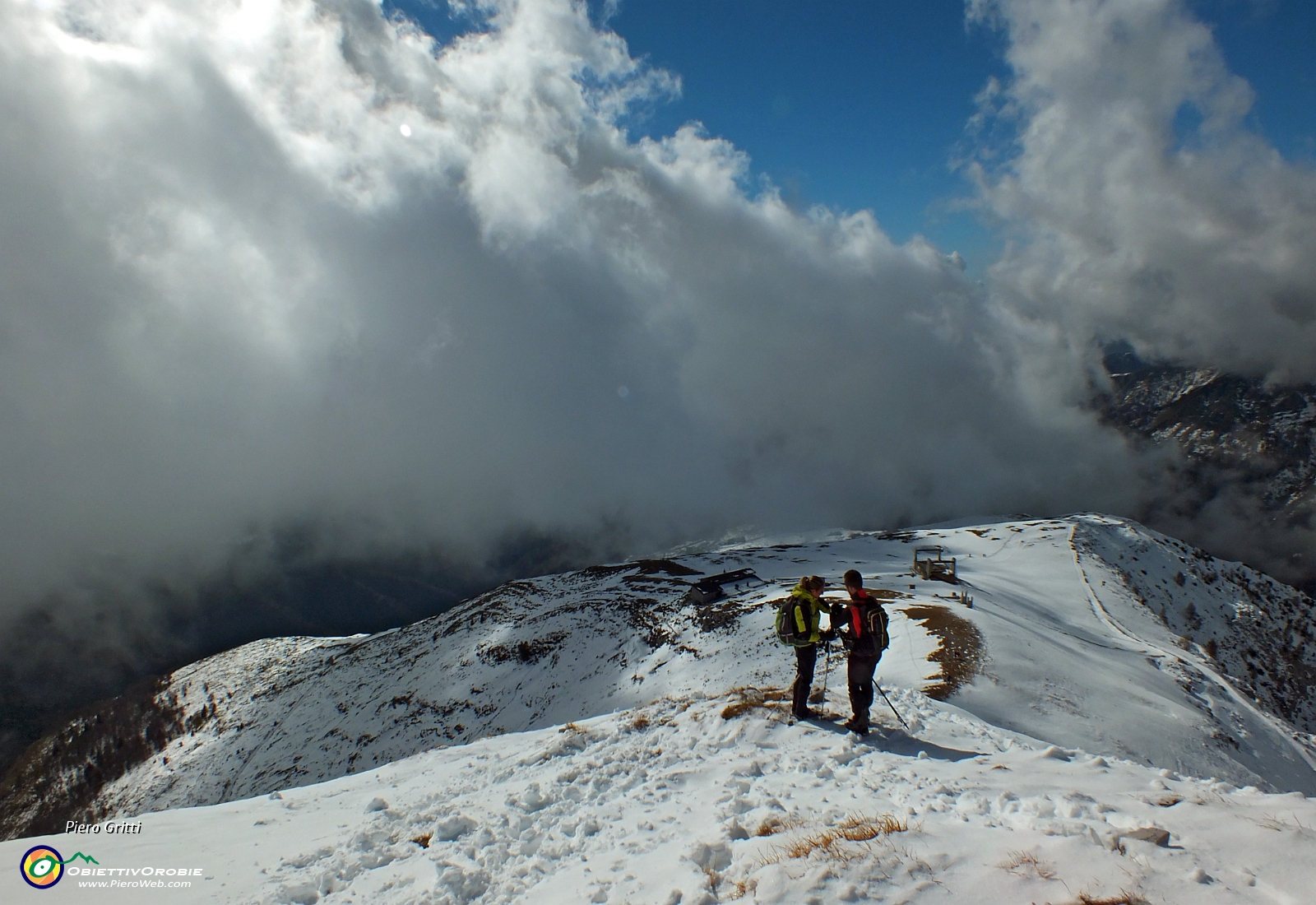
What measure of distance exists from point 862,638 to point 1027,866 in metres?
4.99

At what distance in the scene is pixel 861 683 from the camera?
34.4 feet

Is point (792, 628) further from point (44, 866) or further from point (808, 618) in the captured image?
point (44, 866)

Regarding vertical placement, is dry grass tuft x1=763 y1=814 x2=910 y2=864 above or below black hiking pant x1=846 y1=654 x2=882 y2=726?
below

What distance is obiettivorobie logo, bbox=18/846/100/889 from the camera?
25.0ft

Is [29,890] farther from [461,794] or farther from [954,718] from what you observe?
[954,718]

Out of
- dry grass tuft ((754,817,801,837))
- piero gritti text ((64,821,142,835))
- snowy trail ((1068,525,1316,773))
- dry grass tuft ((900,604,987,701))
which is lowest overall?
snowy trail ((1068,525,1316,773))

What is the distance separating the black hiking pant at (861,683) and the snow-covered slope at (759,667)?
184cm

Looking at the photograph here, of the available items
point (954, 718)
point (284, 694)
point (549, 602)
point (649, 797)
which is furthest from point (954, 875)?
point (284, 694)

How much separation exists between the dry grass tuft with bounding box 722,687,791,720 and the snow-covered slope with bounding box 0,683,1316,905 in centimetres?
23

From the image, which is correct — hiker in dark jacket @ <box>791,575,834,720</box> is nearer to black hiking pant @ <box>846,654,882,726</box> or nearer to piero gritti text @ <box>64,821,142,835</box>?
black hiking pant @ <box>846,654,882,726</box>

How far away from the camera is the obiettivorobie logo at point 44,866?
25.0 ft

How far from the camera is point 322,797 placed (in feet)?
38.3

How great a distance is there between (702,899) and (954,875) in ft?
7.43

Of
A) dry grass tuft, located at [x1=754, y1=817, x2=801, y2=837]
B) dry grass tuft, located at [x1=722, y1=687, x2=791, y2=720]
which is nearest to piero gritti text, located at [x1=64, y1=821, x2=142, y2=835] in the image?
dry grass tuft, located at [x1=754, y1=817, x2=801, y2=837]
